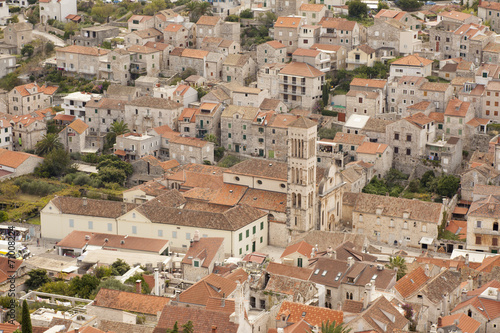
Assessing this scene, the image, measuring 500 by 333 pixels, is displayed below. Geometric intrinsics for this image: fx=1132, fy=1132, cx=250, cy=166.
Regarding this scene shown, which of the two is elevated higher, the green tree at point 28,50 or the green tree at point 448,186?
the green tree at point 28,50

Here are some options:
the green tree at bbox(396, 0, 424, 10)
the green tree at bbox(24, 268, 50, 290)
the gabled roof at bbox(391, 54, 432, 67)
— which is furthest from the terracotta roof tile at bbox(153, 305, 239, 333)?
the green tree at bbox(396, 0, 424, 10)

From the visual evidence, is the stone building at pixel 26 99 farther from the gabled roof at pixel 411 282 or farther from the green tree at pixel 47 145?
the gabled roof at pixel 411 282

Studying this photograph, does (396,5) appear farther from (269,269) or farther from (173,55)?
(269,269)

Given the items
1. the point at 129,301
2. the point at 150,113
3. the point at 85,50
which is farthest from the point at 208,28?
the point at 129,301

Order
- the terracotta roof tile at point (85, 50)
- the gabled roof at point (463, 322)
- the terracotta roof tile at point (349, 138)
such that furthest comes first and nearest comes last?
the terracotta roof tile at point (85, 50)
the terracotta roof tile at point (349, 138)
the gabled roof at point (463, 322)

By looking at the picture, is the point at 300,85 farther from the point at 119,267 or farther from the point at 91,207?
the point at 119,267

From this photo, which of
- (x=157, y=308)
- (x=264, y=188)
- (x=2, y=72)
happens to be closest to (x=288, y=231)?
(x=264, y=188)

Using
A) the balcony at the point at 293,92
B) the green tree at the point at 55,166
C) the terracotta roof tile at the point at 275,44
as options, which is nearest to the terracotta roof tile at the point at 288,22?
the terracotta roof tile at the point at 275,44
